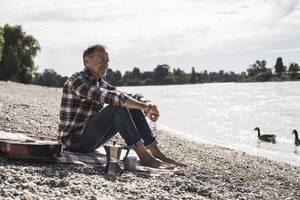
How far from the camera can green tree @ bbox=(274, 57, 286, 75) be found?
158 m

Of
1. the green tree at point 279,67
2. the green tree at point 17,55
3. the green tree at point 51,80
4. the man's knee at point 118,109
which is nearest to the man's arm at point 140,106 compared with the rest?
the man's knee at point 118,109

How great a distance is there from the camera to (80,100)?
545 cm

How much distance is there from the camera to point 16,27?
5419 centimetres

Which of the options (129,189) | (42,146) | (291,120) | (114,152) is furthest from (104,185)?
(291,120)

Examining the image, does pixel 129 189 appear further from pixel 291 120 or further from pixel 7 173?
pixel 291 120

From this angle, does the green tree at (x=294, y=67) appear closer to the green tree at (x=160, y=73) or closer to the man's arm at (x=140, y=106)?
the green tree at (x=160, y=73)

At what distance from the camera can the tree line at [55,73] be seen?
52500 millimetres

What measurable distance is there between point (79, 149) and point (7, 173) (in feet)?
5.30

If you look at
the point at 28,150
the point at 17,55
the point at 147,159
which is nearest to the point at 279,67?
the point at 17,55

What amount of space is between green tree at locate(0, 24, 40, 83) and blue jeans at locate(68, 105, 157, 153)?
1969 inches

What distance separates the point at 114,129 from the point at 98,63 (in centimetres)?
109

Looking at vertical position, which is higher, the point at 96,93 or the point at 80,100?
the point at 96,93

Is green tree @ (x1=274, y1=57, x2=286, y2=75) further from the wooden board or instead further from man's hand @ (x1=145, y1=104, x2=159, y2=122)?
the wooden board

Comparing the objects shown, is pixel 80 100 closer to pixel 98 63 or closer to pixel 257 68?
pixel 98 63
